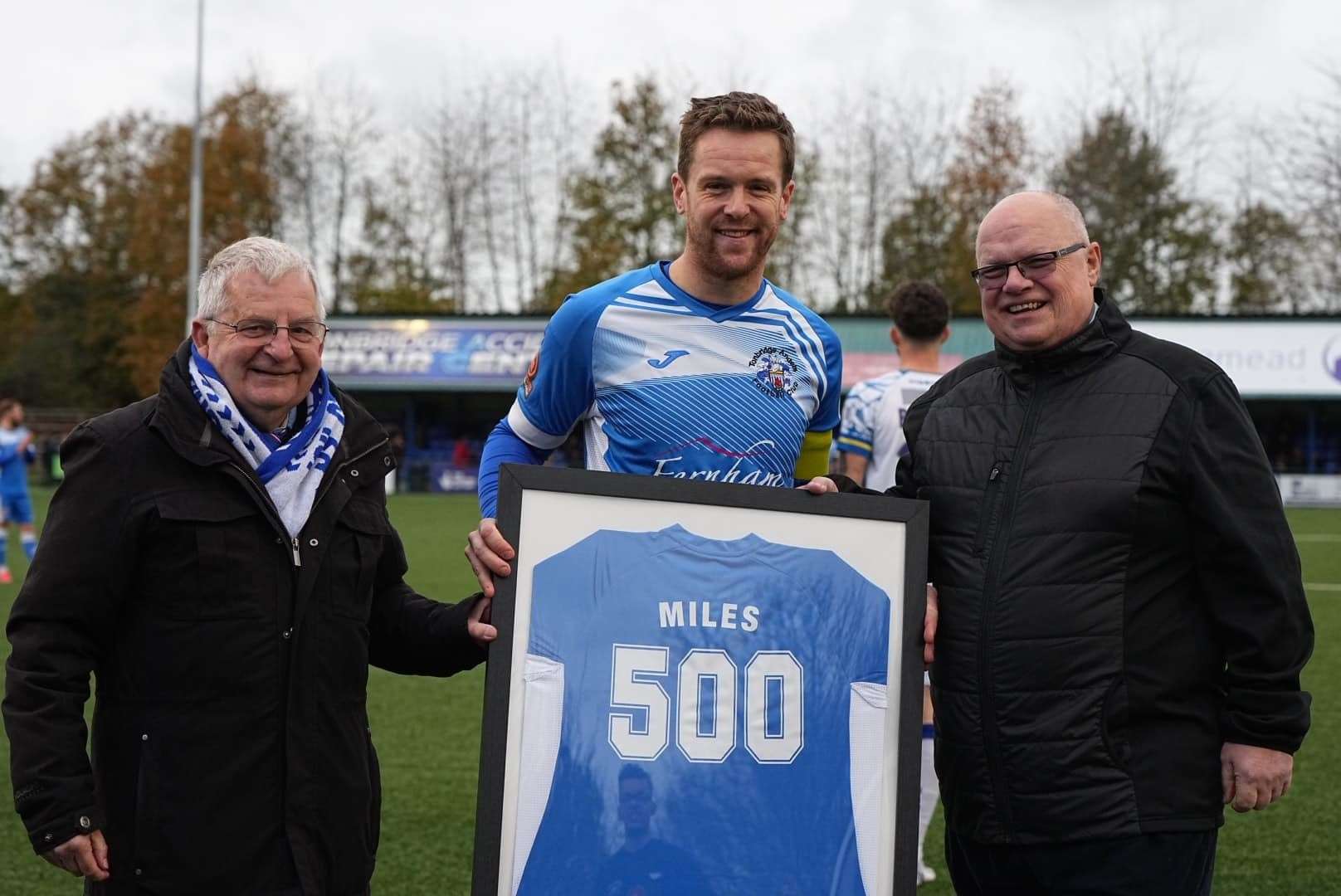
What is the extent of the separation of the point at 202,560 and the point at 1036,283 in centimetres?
177

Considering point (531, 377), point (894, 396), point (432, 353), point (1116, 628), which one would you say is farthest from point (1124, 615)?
point (432, 353)

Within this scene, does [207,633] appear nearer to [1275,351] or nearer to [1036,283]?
[1036,283]

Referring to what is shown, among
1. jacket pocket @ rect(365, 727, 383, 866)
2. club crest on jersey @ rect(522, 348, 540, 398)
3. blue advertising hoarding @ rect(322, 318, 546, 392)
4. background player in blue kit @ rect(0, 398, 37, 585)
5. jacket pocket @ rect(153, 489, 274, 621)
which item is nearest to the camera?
jacket pocket @ rect(153, 489, 274, 621)

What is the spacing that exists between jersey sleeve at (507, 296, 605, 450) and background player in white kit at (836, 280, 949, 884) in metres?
2.53

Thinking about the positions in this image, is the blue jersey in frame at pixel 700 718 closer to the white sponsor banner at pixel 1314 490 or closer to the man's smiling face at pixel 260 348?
the man's smiling face at pixel 260 348

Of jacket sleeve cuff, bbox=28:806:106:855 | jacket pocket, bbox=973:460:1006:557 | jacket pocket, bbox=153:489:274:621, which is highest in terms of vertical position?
jacket pocket, bbox=973:460:1006:557

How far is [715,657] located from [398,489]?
32969 millimetres

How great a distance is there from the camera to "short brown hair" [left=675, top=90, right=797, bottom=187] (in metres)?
2.80

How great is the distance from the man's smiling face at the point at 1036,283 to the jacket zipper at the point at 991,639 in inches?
10.0

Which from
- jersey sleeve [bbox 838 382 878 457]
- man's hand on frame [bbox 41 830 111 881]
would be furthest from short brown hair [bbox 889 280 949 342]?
man's hand on frame [bbox 41 830 111 881]

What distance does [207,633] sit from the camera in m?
2.51

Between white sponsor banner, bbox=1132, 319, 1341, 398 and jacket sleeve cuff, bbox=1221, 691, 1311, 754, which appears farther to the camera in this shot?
white sponsor banner, bbox=1132, 319, 1341, 398

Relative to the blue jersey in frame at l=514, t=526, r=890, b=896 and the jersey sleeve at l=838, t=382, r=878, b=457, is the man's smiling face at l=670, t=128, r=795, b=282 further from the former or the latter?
the jersey sleeve at l=838, t=382, r=878, b=457

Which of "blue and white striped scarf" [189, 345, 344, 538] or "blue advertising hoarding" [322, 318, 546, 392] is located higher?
"blue advertising hoarding" [322, 318, 546, 392]
